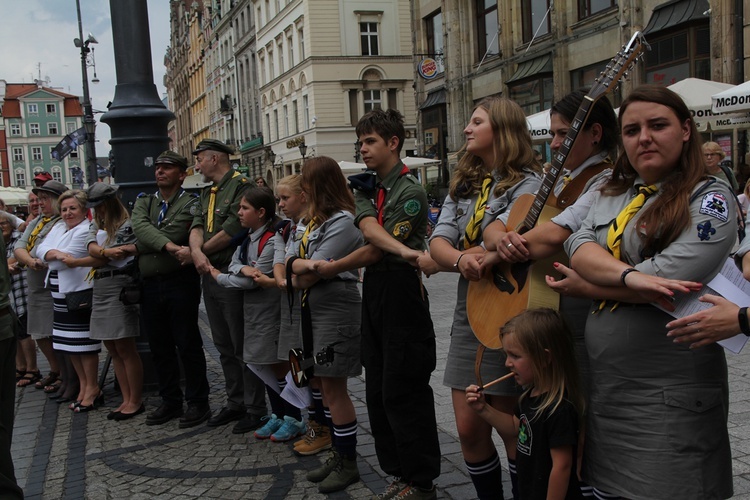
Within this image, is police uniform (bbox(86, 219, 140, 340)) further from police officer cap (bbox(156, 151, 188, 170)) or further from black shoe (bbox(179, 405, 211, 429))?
black shoe (bbox(179, 405, 211, 429))

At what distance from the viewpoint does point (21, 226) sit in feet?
30.0

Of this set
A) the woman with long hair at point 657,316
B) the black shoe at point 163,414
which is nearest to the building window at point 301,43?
the black shoe at point 163,414

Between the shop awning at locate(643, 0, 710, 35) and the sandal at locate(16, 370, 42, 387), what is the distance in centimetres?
1424

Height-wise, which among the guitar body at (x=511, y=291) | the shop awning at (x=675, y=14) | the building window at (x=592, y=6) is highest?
the building window at (x=592, y=6)

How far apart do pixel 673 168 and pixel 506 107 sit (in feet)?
3.61

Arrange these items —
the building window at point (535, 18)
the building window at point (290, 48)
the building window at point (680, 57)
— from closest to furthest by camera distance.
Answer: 1. the building window at point (680, 57)
2. the building window at point (535, 18)
3. the building window at point (290, 48)

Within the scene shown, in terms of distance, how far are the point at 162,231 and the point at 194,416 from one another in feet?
5.00

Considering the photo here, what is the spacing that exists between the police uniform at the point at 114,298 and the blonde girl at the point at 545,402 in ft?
14.2

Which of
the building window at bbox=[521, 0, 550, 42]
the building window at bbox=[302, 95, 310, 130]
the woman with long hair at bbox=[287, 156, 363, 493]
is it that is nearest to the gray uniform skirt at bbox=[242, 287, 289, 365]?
the woman with long hair at bbox=[287, 156, 363, 493]

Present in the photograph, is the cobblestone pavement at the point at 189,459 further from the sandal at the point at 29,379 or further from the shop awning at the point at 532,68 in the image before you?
the shop awning at the point at 532,68

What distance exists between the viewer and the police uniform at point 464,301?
3.28 meters

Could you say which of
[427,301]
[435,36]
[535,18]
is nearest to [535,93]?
[535,18]

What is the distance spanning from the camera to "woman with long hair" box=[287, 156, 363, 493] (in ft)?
14.8

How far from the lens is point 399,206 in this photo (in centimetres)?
403
